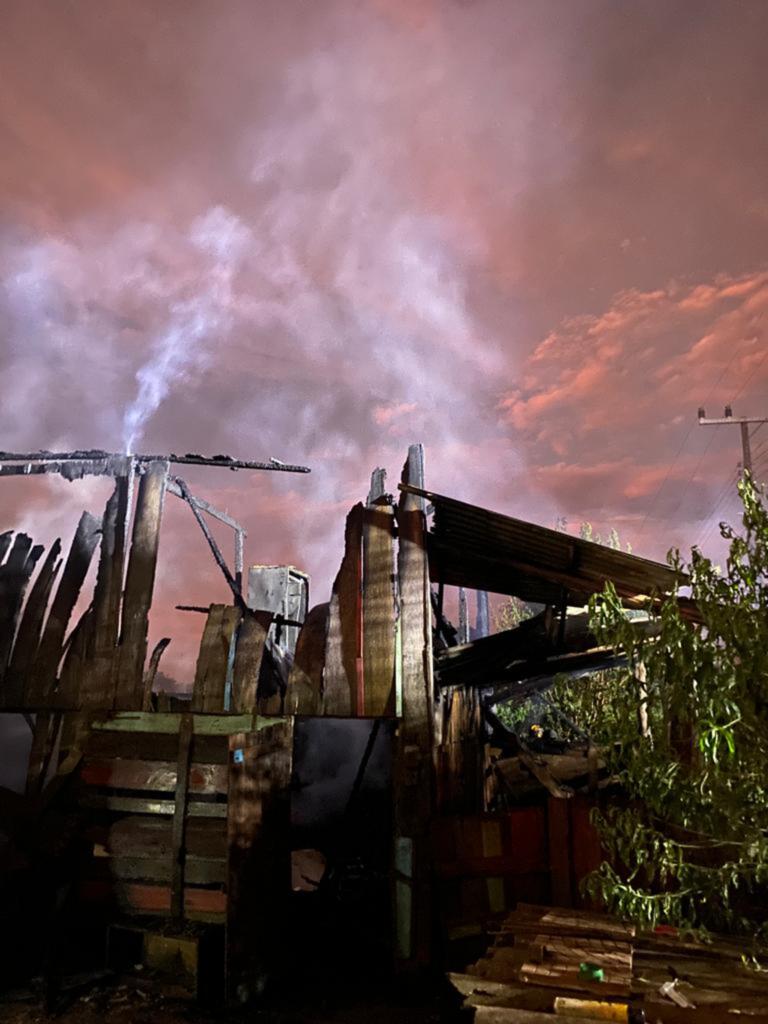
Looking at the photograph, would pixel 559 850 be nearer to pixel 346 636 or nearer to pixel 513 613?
pixel 346 636

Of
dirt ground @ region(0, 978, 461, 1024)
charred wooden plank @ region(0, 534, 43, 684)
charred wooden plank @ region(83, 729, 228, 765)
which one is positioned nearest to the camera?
dirt ground @ region(0, 978, 461, 1024)

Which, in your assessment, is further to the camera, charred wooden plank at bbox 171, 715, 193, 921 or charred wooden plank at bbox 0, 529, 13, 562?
charred wooden plank at bbox 0, 529, 13, 562

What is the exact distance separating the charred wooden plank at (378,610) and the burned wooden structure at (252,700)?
0.03 metres

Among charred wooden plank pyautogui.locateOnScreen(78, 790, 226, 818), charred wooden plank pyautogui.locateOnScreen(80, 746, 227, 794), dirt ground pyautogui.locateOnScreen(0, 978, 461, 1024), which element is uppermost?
charred wooden plank pyautogui.locateOnScreen(80, 746, 227, 794)

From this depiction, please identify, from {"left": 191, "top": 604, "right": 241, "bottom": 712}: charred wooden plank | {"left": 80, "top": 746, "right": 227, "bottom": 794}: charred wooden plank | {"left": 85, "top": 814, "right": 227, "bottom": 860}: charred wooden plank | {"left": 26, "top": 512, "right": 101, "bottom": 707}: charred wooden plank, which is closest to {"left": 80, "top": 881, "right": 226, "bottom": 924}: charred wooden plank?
{"left": 85, "top": 814, "right": 227, "bottom": 860}: charred wooden plank

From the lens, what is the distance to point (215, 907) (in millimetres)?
7453

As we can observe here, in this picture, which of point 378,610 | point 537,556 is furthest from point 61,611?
point 537,556

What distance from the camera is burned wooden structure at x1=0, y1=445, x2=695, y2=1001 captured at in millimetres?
7602

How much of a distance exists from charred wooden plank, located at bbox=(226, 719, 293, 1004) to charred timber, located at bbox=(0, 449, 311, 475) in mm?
4017

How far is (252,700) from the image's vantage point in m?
8.05

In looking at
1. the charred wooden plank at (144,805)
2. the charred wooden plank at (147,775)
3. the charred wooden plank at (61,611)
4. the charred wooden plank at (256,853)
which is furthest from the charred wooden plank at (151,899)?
the charred wooden plank at (61,611)

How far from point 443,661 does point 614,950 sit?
4150 millimetres

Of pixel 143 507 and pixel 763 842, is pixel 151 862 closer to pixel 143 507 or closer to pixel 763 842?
pixel 143 507

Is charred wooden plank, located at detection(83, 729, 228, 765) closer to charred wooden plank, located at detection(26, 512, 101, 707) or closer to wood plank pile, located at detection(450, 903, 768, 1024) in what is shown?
charred wooden plank, located at detection(26, 512, 101, 707)
